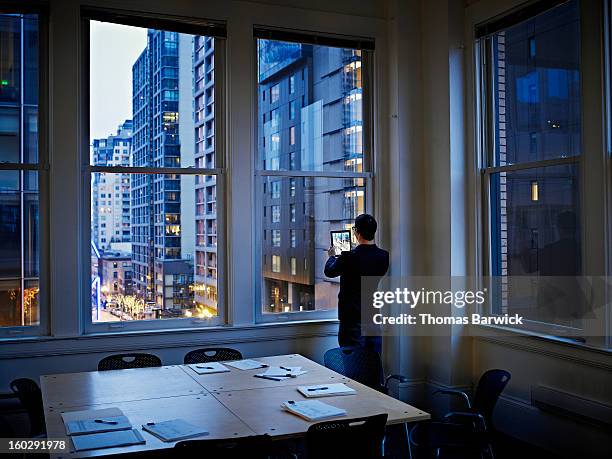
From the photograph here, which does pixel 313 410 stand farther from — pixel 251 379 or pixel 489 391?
pixel 489 391

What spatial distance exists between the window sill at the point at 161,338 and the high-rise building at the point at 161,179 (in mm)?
266

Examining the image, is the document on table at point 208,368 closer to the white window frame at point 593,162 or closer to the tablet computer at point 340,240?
the tablet computer at point 340,240

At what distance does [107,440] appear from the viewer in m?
2.88

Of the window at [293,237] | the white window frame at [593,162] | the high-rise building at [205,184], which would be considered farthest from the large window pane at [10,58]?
the white window frame at [593,162]

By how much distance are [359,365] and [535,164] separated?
81.9 inches

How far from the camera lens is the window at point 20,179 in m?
5.01

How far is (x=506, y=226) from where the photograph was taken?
17.7 ft

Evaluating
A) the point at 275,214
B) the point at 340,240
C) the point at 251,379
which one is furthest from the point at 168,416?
the point at 340,240

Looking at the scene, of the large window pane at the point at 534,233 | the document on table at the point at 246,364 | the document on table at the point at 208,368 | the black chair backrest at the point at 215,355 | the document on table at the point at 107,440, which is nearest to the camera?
the document on table at the point at 107,440

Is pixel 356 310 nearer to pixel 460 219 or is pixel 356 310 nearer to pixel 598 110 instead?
pixel 460 219

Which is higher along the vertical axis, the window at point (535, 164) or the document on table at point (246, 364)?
the window at point (535, 164)

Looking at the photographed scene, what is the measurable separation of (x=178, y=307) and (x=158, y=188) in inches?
40.7

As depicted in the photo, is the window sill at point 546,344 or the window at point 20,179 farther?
the window at point 20,179

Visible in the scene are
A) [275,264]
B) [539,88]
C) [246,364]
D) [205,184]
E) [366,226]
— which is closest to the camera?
[246,364]
